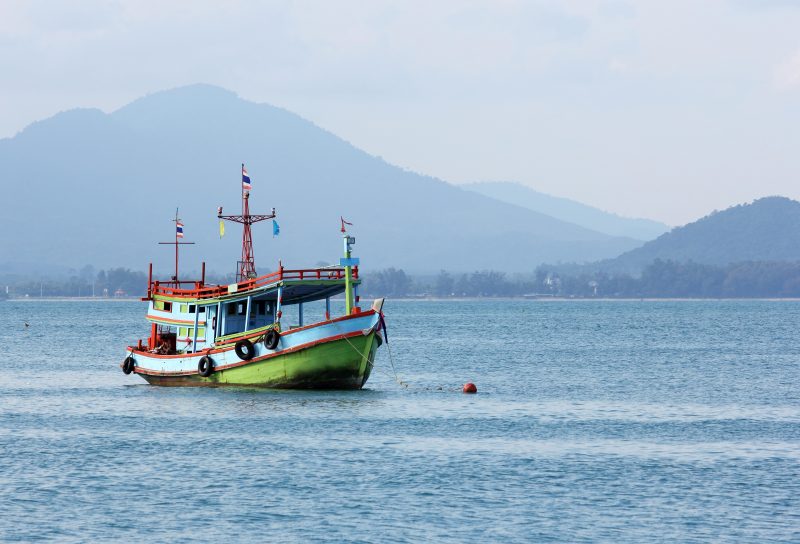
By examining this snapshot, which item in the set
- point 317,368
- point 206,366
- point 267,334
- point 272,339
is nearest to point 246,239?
point 206,366

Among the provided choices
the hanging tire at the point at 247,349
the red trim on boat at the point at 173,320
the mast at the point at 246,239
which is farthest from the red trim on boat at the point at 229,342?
the mast at the point at 246,239

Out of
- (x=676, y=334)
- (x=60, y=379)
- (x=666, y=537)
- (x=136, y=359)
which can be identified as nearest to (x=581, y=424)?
(x=666, y=537)

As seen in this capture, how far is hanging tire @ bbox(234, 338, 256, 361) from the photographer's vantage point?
2292 inches

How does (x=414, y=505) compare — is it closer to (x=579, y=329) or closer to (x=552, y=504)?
(x=552, y=504)

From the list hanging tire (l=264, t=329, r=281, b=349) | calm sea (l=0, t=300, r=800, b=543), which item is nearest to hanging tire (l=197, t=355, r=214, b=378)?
calm sea (l=0, t=300, r=800, b=543)

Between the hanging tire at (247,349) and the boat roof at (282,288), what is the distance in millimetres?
2090

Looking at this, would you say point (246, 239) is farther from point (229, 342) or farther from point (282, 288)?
point (282, 288)

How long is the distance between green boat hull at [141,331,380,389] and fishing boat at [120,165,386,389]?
1.7 inches

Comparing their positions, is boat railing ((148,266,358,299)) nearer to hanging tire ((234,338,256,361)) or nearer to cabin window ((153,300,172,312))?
cabin window ((153,300,172,312))

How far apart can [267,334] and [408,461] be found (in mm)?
16603

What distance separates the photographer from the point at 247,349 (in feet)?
192

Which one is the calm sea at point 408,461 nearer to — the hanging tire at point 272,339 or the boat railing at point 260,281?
the hanging tire at point 272,339

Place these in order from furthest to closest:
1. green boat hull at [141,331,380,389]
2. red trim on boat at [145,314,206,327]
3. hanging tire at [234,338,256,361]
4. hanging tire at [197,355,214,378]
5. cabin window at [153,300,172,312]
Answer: cabin window at [153,300,172,312], red trim on boat at [145,314,206,327], hanging tire at [197,355,214,378], hanging tire at [234,338,256,361], green boat hull at [141,331,380,389]

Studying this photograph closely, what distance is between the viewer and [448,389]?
66.2m
